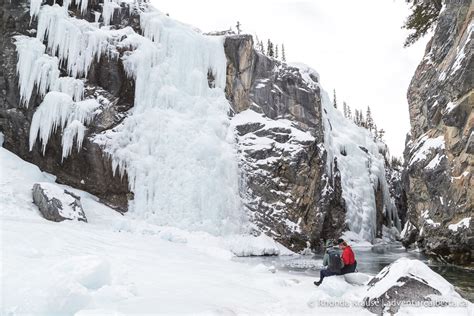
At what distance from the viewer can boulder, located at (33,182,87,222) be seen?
48.5 feet

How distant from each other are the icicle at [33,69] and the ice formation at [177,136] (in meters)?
3.63

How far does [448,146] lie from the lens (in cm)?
1538

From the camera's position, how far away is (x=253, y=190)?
73.6 feet

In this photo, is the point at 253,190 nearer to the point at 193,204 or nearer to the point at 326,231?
the point at 193,204

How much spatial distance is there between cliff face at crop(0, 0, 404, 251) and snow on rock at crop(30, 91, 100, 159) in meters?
0.10

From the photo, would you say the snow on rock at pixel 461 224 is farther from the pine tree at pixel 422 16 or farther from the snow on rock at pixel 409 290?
the pine tree at pixel 422 16

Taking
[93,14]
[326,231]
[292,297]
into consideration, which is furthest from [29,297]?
[326,231]

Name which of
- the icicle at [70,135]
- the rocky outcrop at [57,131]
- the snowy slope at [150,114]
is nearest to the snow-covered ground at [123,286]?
the snowy slope at [150,114]

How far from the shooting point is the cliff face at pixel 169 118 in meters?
19.3

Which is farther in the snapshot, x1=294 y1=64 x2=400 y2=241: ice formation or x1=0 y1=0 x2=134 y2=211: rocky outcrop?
x1=294 y1=64 x2=400 y2=241: ice formation

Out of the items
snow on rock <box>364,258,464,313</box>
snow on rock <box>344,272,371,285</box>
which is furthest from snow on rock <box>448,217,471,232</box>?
snow on rock <box>364,258,464,313</box>

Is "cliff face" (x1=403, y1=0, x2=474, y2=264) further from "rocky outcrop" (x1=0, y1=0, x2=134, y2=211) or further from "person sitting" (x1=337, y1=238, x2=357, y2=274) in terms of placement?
"rocky outcrop" (x1=0, y1=0, x2=134, y2=211)

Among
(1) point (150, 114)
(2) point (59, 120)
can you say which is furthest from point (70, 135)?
(1) point (150, 114)

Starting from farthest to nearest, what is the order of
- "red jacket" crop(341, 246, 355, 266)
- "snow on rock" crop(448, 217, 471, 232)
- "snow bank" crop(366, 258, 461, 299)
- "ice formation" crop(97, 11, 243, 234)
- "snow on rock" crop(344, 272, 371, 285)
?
"ice formation" crop(97, 11, 243, 234), "snow on rock" crop(448, 217, 471, 232), "red jacket" crop(341, 246, 355, 266), "snow on rock" crop(344, 272, 371, 285), "snow bank" crop(366, 258, 461, 299)
